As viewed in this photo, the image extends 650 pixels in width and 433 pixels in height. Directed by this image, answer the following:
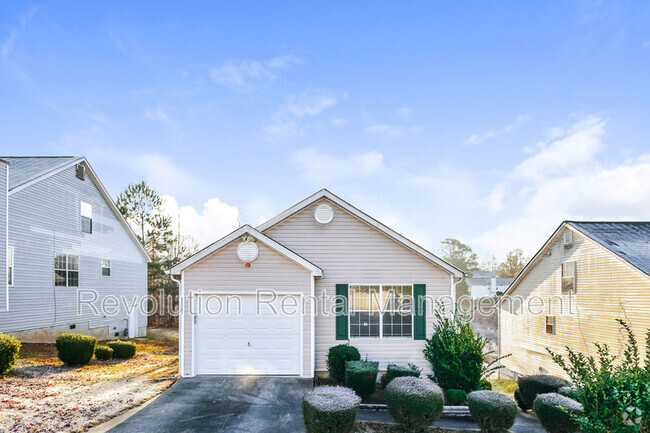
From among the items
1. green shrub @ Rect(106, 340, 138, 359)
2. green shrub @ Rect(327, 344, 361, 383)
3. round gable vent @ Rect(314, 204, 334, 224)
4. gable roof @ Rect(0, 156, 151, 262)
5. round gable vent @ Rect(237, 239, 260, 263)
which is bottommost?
green shrub @ Rect(106, 340, 138, 359)

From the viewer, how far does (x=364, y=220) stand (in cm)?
1237

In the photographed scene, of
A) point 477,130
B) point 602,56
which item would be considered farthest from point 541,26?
point 477,130

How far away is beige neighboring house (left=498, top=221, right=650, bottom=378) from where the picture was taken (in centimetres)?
1417

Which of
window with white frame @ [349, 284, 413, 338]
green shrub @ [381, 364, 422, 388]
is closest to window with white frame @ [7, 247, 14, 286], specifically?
window with white frame @ [349, 284, 413, 338]

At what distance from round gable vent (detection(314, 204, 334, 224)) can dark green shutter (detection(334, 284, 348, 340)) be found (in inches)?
80.2

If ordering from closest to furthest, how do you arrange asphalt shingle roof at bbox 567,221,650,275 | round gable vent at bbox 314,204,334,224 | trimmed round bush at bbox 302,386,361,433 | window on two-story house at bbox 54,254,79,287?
trimmed round bush at bbox 302,386,361,433 < round gable vent at bbox 314,204,334,224 < asphalt shingle roof at bbox 567,221,650,275 < window on two-story house at bbox 54,254,79,287

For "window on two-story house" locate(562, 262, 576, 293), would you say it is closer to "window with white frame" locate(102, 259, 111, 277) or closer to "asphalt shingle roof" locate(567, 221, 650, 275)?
"asphalt shingle roof" locate(567, 221, 650, 275)

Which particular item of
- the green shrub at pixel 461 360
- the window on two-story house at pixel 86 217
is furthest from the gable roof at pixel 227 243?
the window on two-story house at pixel 86 217

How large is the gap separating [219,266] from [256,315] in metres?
1.69

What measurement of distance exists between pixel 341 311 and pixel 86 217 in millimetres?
14519

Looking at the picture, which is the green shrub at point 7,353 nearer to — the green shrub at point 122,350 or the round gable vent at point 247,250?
the green shrub at point 122,350

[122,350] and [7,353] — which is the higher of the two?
[7,353]

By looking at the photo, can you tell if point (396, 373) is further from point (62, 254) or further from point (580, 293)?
point (62, 254)

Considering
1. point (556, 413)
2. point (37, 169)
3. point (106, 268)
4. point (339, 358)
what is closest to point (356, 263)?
point (339, 358)
